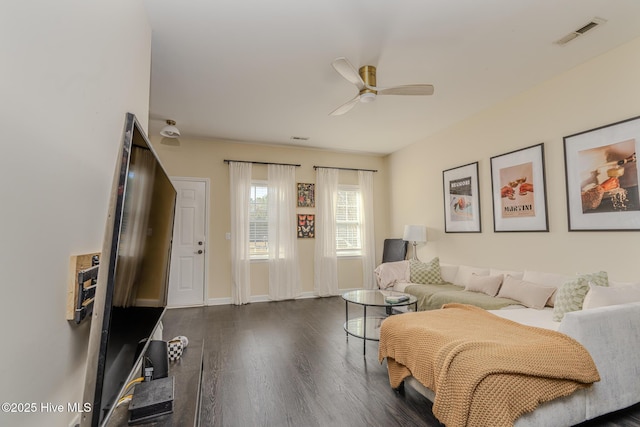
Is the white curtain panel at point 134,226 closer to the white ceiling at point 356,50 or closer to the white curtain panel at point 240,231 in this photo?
the white ceiling at point 356,50

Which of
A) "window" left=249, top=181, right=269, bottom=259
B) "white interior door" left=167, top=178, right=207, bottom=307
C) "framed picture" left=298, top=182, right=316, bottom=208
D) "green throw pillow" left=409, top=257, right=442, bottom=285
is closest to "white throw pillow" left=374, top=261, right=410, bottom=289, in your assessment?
"green throw pillow" left=409, top=257, right=442, bottom=285

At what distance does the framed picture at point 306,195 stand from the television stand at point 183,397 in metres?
3.85

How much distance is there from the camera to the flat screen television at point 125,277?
2.23 feet

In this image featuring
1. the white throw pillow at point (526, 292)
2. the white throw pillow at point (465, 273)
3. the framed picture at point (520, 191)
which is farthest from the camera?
the white throw pillow at point (465, 273)

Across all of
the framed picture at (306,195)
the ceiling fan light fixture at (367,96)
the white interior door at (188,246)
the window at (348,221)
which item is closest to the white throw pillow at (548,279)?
the ceiling fan light fixture at (367,96)

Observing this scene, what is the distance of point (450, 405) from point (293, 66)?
9.47ft

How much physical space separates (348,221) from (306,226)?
0.89m

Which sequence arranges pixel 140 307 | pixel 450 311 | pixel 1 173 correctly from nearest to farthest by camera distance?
1. pixel 1 173
2. pixel 140 307
3. pixel 450 311

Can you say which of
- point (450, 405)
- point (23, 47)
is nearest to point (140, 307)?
point (23, 47)

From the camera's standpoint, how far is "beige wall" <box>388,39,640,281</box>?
8.75 feet

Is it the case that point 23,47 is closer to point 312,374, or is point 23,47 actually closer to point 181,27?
point 181,27

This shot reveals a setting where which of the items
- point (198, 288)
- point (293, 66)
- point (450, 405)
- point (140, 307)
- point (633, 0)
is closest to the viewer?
point (140, 307)

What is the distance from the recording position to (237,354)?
2.95m

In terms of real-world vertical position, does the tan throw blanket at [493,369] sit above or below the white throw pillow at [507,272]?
below
